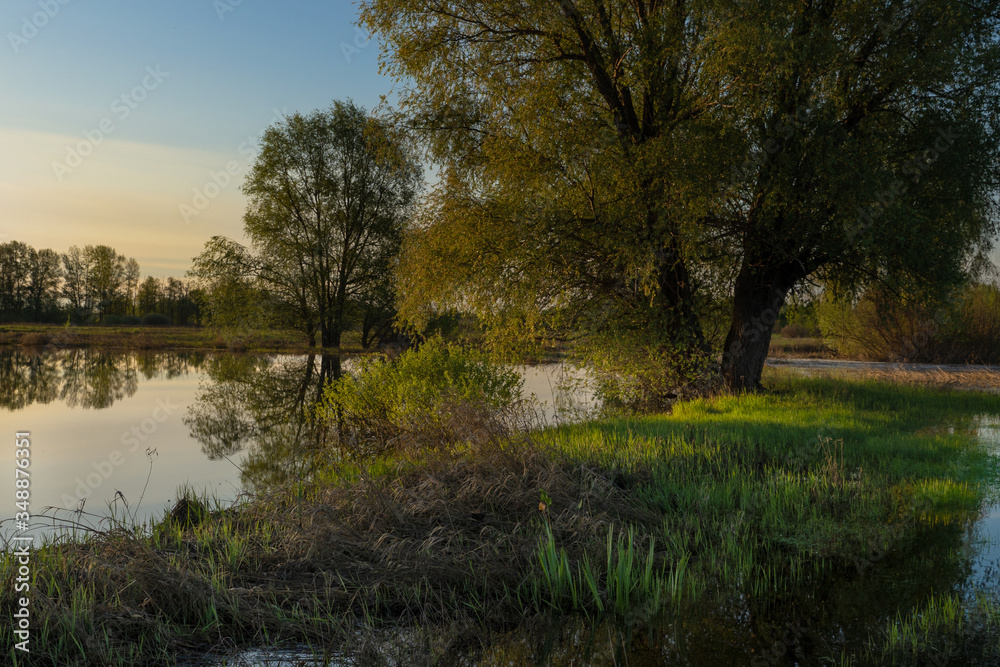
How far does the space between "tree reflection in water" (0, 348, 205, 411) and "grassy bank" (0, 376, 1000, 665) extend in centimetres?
1304

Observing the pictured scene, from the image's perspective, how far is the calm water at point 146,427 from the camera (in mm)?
8664

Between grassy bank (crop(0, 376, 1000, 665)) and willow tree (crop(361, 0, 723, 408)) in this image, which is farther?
willow tree (crop(361, 0, 723, 408))

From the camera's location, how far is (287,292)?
3662 cm

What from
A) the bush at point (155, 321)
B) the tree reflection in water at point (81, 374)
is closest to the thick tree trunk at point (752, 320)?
the tree reflection in water at point (81, 374)

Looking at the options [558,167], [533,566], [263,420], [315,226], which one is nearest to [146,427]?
[263,420]

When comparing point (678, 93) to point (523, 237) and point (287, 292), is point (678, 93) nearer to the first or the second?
point (523, 237)

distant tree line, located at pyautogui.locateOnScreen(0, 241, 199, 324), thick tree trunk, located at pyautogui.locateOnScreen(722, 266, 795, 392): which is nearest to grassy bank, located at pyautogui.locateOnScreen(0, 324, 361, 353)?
distant tree line, located at pyautogui.locateOnScreen(0, 241, 199, 324)

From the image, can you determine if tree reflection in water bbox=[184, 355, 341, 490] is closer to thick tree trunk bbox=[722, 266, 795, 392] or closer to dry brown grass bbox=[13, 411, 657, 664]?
Answer: dry brown grass bbox=[13, 411, 657, 664]

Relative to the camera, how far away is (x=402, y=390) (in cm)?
1105

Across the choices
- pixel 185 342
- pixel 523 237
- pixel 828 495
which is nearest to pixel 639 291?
pixel 523 237

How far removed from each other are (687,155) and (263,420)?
36.5 feet

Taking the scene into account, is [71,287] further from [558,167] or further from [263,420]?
[558,167]

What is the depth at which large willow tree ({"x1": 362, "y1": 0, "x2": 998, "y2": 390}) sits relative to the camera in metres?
A: 11.6

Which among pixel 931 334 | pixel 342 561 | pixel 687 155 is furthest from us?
pixel 931 334
